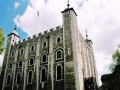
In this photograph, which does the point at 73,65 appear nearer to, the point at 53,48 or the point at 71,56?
the point at 71,56

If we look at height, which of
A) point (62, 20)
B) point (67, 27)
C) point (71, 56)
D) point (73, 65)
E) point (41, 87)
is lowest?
point (41, 87)

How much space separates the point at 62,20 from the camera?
75.7 feet

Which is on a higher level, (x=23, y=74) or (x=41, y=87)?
(x=23, y=74)

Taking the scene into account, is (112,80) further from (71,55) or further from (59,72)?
(59,72)

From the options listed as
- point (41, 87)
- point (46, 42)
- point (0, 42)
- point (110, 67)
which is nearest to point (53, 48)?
point (46, 42)

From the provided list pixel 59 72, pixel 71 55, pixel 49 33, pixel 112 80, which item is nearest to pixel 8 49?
pixel 49 33

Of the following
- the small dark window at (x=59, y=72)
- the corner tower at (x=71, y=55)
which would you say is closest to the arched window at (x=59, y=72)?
the small dark window at (x=59, y=72)

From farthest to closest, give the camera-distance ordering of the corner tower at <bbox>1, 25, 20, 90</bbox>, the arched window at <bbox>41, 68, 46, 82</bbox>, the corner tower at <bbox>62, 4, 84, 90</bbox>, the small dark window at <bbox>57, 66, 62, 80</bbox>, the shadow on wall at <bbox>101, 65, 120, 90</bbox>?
the corner tower at <bbox>1, 25, 20, 90</bbox>, the arched window at <bbox>41, 68, 46, 82</bbox>, the small dark window at <bbox>57, 66, 62, 80</bbox>, the shadow on wall at <bbox>101, 65, 120, 90</bbox>, the corner tower at <bbox>62, 4, 84, 90</bbox>

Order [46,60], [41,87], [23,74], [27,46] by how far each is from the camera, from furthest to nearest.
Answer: [27,46] < [23,74] < [46,60] < [41,87]

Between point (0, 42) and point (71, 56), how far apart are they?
33.5 ft

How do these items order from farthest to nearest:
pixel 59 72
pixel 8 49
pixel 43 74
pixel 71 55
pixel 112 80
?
pixel 8 49 < pixel 43 74 < pixel 59 72 < pixel 71 55 < pixel 112 80

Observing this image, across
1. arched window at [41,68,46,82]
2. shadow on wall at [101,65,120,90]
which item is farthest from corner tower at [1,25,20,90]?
shadow on wall at [101,65,120,90]

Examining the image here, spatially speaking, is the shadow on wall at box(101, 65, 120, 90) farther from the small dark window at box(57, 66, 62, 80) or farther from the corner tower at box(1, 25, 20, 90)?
the corner tower at box(1, 25, 20, 90)

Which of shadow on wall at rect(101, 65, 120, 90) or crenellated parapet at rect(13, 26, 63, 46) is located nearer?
shadow on wall at rect(101, 65, 120, 90)
